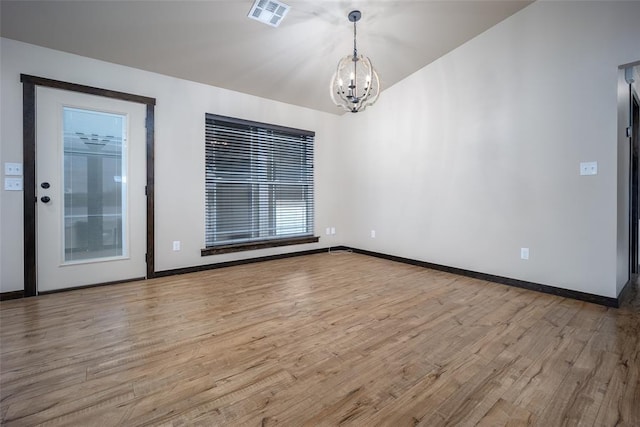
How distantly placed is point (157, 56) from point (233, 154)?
1430 mm

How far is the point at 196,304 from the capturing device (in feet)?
8.82

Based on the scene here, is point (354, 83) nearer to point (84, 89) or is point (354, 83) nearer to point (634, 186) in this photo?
point (84, 89)

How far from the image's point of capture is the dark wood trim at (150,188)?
3428mm

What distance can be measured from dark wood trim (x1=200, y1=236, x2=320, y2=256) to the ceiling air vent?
9.14 ft

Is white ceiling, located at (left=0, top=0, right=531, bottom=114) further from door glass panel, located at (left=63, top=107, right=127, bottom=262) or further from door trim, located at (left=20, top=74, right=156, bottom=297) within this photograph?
door glass panel, located at (left=63, top=107, right=127, bottom=262)

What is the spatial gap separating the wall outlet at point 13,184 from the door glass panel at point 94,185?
1.09ft

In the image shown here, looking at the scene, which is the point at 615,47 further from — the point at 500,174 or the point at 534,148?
the point at 500,174

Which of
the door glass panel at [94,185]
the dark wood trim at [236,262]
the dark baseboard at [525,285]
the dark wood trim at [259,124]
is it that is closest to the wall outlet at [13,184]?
the door glass panel at [94,185]

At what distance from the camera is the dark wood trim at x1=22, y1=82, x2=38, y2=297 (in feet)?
9.12

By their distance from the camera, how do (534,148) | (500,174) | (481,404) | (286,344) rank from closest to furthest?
(481,404) < (286,344) < (534,148) < (500,174)

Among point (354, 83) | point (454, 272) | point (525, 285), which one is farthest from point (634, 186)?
point (354, 83)

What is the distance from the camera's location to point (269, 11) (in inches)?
108

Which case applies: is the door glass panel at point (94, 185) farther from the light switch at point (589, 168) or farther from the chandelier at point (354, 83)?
the light switch at point (589, 168)

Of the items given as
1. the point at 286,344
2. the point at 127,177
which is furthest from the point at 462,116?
the point at 127,177
